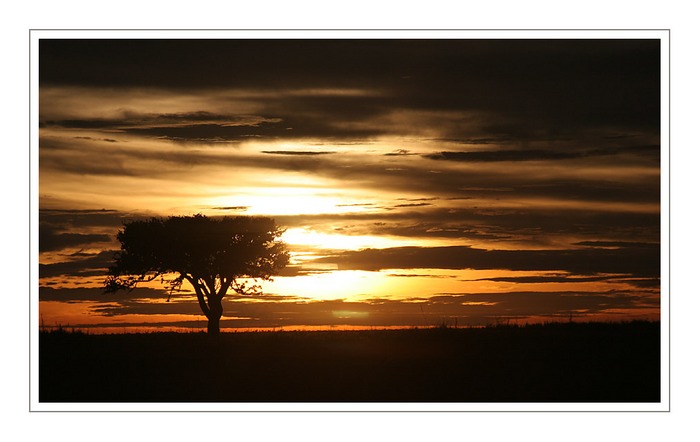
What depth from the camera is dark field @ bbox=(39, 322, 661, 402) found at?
872 inches

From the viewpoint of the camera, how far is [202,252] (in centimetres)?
4191

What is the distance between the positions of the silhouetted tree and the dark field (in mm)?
11361

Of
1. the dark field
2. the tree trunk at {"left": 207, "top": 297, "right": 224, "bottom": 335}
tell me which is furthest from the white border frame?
the tree trunk at {"left": 207, "top": 297, "right": 224, "bottom": 335}

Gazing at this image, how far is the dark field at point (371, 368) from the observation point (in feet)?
72.7

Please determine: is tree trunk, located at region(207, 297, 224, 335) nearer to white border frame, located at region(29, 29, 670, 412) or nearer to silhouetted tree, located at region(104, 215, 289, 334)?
silhouetted tree, located at region(104, 215, 289, 334)

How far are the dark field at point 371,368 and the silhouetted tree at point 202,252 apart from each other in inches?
447

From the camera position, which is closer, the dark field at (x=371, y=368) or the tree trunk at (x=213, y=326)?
the dark field at (x=371, y=368)

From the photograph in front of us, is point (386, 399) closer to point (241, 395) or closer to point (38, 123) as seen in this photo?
point (241, 395)

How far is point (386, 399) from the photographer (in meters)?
21.7

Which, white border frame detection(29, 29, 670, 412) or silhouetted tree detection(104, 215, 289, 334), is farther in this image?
silhouetted tree detection(104, 215, 289, 334)

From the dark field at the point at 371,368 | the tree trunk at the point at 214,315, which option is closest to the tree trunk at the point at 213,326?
the tree trunk at the point at 214,315
